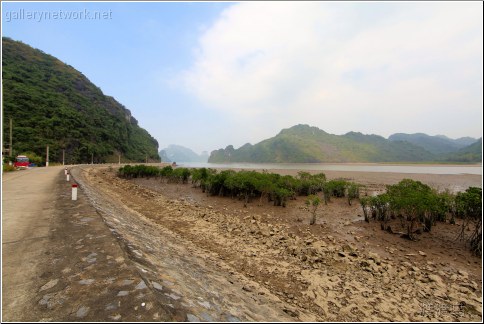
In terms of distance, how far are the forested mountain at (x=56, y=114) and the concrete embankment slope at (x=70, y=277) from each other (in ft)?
178

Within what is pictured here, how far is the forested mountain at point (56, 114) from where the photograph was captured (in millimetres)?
55531

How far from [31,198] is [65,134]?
211 ft

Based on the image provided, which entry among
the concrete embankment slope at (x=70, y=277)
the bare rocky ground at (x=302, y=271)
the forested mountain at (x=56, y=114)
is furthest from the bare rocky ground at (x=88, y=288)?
the forested mountain at (x=56, y=114)

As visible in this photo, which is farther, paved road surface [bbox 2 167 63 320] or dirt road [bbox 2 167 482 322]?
paved road surface [bbox 2 167 63 320]

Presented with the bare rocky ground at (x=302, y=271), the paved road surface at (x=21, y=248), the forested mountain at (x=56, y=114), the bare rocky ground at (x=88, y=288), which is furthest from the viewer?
the forested mountain at (x=56, y=114)

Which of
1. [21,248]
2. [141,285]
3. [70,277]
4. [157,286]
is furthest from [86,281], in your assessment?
[21,248]

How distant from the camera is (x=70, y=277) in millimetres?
4102

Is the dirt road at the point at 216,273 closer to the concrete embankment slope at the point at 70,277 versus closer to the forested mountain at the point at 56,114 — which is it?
the concrete embankment slope at the point at 70,277

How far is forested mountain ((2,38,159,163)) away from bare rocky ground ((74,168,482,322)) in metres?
55.3

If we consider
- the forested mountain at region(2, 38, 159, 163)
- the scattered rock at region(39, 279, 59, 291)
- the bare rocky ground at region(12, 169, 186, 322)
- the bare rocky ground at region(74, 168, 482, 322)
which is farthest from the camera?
the forested mountain at region(2, 38, 159, 163)

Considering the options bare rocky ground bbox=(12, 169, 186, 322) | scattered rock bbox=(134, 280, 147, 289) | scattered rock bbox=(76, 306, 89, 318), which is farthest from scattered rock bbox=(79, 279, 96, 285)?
scattered rock bbox=(134, 280, 147, 289)

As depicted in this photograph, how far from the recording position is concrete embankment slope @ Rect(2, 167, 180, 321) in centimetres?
317

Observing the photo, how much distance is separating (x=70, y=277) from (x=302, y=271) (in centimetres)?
597

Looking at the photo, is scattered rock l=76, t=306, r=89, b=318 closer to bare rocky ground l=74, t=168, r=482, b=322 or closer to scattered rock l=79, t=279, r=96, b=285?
A: scattered rock l=79, t=279, r=96, b=285
